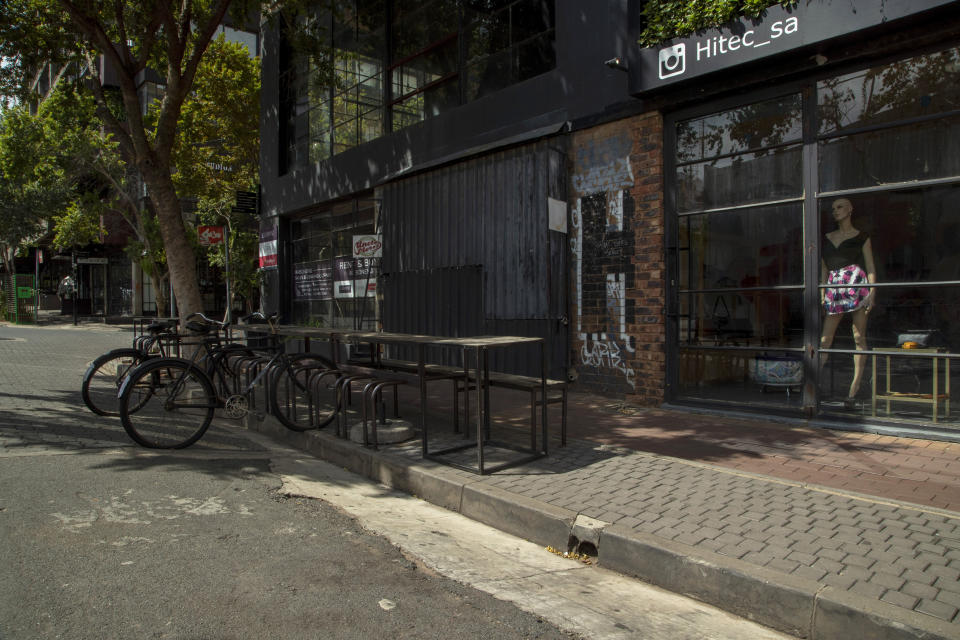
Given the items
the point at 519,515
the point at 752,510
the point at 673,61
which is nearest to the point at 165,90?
the point at 673,61

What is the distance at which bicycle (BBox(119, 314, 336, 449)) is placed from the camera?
590 centimetres

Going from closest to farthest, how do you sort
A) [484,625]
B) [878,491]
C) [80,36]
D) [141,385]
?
[484,625]
[878,491]
[141,385]
[80,36]

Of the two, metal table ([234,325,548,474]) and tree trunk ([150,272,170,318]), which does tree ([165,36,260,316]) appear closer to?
tree trunk ([150,272,170,318])

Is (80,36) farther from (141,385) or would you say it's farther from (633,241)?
(633,241)

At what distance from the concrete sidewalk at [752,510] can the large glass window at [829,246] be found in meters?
0.70

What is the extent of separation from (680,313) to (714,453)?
94.7 inches

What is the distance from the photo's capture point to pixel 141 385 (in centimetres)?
601

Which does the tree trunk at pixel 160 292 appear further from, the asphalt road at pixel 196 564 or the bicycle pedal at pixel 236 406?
the asphalt road at pixel 196 564

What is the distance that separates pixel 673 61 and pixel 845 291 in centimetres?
307

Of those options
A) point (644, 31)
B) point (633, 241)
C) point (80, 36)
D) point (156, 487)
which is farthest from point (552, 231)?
point (80, 36)

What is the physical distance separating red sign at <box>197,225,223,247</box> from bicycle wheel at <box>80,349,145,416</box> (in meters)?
4.56

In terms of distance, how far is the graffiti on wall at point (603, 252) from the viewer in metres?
7.75

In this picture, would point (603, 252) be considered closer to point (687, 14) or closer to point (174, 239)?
point (687, 14)

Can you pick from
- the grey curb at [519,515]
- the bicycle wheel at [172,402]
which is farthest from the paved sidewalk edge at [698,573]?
the bicycle wheel at [172,402]
